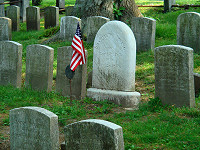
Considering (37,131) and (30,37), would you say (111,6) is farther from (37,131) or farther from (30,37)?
(37,131)

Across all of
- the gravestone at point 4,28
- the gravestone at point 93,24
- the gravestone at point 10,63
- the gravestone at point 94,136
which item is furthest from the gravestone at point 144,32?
the gravestone at point 94,136

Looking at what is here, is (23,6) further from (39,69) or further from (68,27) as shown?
(39,69)

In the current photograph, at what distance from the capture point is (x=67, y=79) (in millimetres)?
7738

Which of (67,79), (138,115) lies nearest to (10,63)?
(67,79)

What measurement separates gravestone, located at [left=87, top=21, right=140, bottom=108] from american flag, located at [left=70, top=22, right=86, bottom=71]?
37cm

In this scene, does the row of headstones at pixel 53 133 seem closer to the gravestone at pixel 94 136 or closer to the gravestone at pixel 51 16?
the gravestone at pixel 94 136

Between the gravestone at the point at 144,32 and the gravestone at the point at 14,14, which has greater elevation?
the gravestone at the point at 14,14

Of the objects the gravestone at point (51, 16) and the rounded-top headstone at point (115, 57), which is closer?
the rounded-top headstone at point (115, 57)

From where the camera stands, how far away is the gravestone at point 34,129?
13.9 ft

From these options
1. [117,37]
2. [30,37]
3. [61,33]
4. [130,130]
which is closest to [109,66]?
[117,37]

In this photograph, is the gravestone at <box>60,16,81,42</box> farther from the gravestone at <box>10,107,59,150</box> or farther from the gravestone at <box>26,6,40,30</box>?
the gravestone at <box>10,107,59,150</box>

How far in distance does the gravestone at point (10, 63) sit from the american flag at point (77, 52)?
1656mm

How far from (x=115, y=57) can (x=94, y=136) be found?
11.1 ft

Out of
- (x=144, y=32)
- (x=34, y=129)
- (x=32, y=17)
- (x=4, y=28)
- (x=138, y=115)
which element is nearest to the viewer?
(x=34, y=129)
